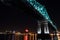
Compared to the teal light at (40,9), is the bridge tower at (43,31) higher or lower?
lower

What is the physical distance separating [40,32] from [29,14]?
0.16 m

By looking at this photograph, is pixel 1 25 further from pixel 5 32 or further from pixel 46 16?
pixel 46 16

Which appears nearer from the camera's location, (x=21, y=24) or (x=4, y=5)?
(x=4, y=5)

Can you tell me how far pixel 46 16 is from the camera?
0.99 metres

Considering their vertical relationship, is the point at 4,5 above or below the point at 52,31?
above

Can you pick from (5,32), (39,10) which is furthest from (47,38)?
(5,32)

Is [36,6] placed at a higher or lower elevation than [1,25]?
higher

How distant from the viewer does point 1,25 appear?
42.9 inches

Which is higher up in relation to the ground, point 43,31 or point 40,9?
point 40,9

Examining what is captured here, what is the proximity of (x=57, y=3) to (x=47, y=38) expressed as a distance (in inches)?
11.6

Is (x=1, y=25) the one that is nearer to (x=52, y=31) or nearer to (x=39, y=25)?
(x=39, y=25)

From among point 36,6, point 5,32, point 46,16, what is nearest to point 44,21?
point 46,16

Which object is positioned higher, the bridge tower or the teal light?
the teal light

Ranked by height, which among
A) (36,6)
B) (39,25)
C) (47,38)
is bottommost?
(47,38)
